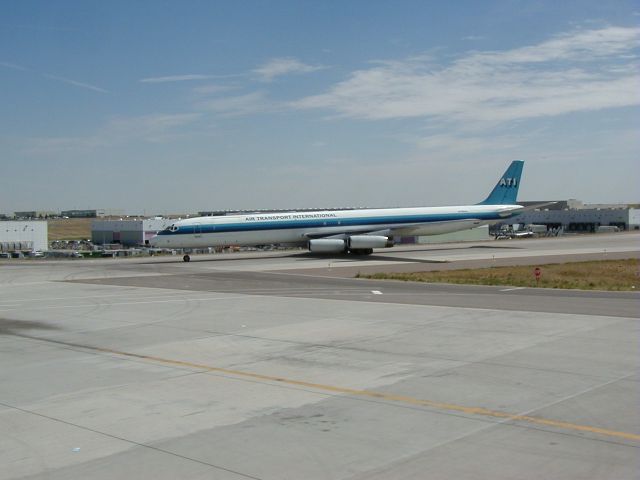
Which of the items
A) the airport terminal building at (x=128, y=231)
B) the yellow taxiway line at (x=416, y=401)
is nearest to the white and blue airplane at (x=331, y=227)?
the airport terminal building at (x=128, y=231)

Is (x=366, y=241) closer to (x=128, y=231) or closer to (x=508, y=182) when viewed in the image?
(x=508, y=182)

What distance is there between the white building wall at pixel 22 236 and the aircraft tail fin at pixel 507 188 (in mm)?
57743

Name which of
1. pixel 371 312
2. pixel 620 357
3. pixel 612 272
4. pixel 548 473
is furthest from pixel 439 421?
pixel 612 272

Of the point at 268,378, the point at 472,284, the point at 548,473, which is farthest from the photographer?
the point at 472,284

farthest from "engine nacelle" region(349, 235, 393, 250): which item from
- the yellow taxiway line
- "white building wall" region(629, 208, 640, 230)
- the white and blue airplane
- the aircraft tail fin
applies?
"white building wall" region(629, 208, 640, 230)

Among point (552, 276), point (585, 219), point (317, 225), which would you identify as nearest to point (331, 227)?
point (317, 225)

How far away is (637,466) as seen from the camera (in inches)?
317

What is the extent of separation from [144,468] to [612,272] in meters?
35.2

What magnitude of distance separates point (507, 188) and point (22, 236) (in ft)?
198

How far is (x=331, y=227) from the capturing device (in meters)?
58.2

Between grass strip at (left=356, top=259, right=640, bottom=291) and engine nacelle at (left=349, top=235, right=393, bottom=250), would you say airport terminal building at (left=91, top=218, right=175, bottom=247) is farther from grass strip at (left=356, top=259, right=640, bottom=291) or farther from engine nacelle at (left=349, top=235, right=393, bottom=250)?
grass strip at (left=356, top=259, right=640, bottom=291)

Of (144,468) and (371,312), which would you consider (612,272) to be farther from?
(144,468)

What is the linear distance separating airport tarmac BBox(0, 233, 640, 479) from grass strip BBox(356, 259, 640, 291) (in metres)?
5.08

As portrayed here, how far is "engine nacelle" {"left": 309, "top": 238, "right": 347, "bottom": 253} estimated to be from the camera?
55.2m
